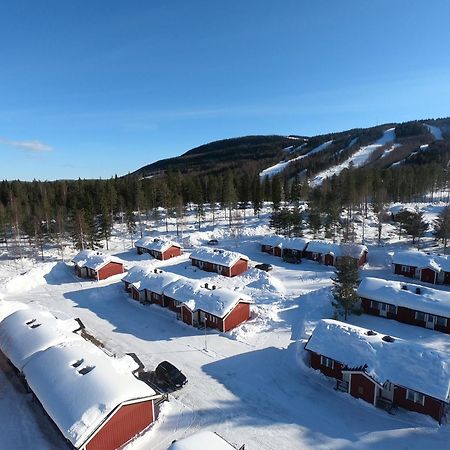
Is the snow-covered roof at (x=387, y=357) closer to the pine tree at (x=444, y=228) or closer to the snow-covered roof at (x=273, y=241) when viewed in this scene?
the snow-covered roof at (x=273, y=241)

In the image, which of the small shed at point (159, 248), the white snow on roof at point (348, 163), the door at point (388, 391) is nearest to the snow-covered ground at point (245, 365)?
the door at point (388, 391)

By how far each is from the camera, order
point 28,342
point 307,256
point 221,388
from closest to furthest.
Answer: point 221,388
point 28,342
point 307,256

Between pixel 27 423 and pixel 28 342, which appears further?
pixel 28 342

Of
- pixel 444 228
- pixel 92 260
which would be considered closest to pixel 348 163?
pixel 444 228

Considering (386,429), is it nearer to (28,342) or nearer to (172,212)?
(28,342)

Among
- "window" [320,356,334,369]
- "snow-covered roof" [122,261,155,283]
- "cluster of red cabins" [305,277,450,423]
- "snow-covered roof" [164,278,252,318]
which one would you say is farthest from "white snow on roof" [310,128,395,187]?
"window" [320,356,334,369]

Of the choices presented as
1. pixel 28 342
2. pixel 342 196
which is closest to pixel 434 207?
pixel 342 196

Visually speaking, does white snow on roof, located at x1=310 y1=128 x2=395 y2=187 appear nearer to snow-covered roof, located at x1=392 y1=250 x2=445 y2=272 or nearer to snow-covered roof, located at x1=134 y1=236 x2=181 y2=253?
snow-covered roof, located at x1=134 y1=236 x2=181 y2=253

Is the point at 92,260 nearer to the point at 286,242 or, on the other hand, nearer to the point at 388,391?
the point at 286,242
